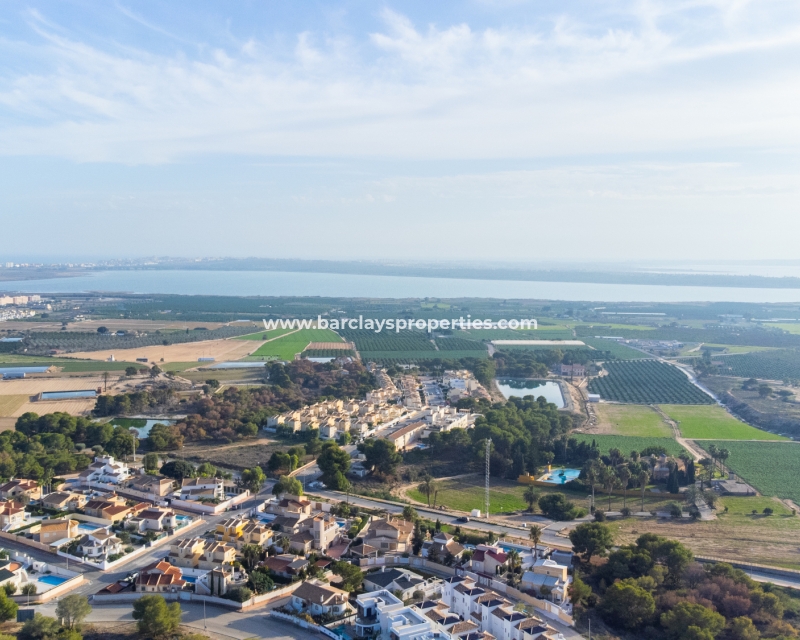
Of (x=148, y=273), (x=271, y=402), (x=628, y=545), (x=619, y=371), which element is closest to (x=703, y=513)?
(x=628, y=545)

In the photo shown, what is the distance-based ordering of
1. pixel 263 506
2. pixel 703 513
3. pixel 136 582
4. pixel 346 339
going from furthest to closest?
1. pixel 346 339
2. pixel 703 513
3. pixel 263 506
4. pixel 136 582

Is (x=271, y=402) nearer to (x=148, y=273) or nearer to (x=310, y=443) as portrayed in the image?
(x=310, y=443)

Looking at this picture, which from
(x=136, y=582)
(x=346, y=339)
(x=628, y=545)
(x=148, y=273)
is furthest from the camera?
(x=148, y=273)

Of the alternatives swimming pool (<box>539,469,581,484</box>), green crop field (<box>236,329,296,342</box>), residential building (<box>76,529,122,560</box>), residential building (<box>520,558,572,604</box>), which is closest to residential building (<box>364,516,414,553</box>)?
residential building (<box>520,558,572,604</box>)

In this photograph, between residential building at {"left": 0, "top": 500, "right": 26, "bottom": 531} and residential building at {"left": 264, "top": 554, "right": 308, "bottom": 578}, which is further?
residential building at {"left": 0, "top": 500, "right": 26, "bottom": 531}

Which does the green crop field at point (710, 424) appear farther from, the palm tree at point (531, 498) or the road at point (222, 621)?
the road at point (222, 621)

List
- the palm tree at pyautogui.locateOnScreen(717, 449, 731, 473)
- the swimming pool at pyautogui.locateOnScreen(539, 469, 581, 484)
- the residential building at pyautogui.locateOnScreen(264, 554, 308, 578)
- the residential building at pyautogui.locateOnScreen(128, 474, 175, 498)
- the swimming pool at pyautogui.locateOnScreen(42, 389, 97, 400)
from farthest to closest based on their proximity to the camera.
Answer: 1. the swimming pool at pyautogui.locateOnScreen(42, 389, 97, 400)
2. the palm tree at pyautogui.locateOnScreen(717, 449, 731, 473)
3. the swimming pool at pyautogui.locateOnScreen(539, 469, 581, 484)
4. the residential building at pyautogui.locateOnScreen(128, 474, 175, 498)
5. the residential building at pyautogui.locateOnScreen(264, 554, 308, 578)

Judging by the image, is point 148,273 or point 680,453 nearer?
point 680,453

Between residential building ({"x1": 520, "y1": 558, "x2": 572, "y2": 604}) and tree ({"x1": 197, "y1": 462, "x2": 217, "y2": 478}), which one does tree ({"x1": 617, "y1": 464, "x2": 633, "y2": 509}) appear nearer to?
residential building ({"x1": 520, "y1": 558, "x2": 572, "y2": 604})
